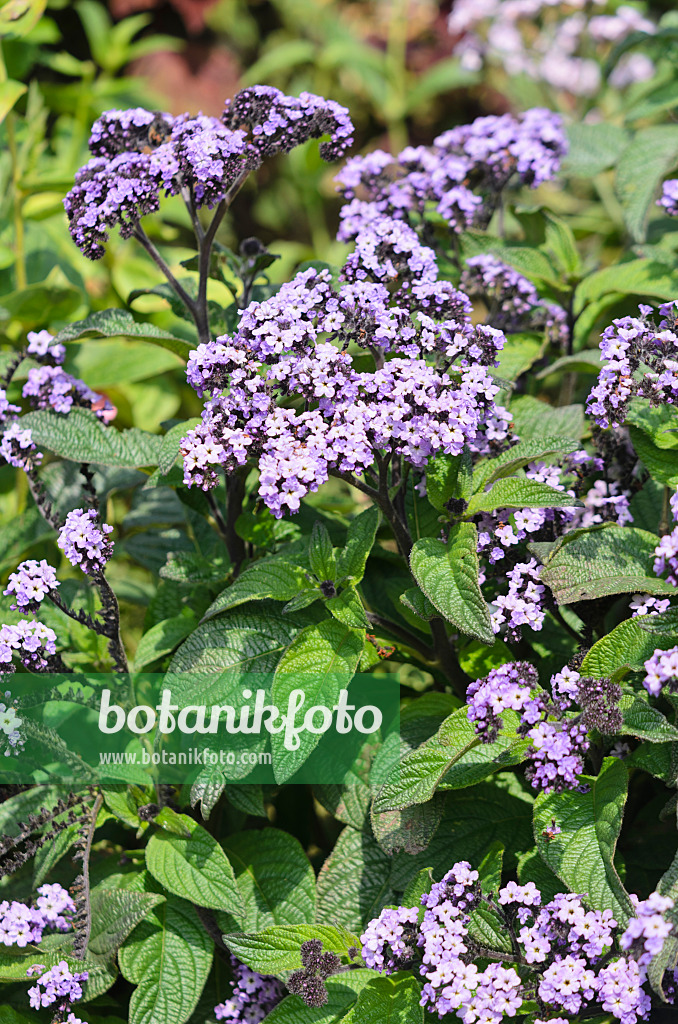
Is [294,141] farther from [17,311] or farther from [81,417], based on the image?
[17,311]

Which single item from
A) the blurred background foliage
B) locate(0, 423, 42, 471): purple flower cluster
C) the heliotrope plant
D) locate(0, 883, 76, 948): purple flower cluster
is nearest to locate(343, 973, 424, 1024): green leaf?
the heliotrope plant

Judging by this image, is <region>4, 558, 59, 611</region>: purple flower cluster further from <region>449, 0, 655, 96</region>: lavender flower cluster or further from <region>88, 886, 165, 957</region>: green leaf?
<region>449, 0, 655, 96</region>: lavender flower cluster

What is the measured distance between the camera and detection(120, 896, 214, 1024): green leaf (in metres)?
1.74

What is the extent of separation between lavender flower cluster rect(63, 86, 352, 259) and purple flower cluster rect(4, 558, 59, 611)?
608 millimetres

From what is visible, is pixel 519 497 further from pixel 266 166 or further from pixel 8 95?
pixel 266 166

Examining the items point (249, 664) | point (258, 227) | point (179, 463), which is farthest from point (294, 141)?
point (258, 227)

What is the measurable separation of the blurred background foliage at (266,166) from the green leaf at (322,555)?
0.53m

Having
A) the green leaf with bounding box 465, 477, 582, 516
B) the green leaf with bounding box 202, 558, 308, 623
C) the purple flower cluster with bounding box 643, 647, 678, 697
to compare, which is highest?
the green leaf with bounding box 465, 477, 582, 516

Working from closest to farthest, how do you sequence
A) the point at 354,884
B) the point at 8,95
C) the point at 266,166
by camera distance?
1. the point at 354,884
2. the point at 8,95
3. the point at 266,166

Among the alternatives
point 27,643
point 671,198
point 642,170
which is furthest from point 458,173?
point 27,643

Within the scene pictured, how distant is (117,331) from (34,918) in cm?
Answer: 116

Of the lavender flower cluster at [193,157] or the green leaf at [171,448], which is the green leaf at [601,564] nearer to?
the green leaf at [171,448]

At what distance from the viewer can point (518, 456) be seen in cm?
180

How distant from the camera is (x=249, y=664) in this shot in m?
1.84
